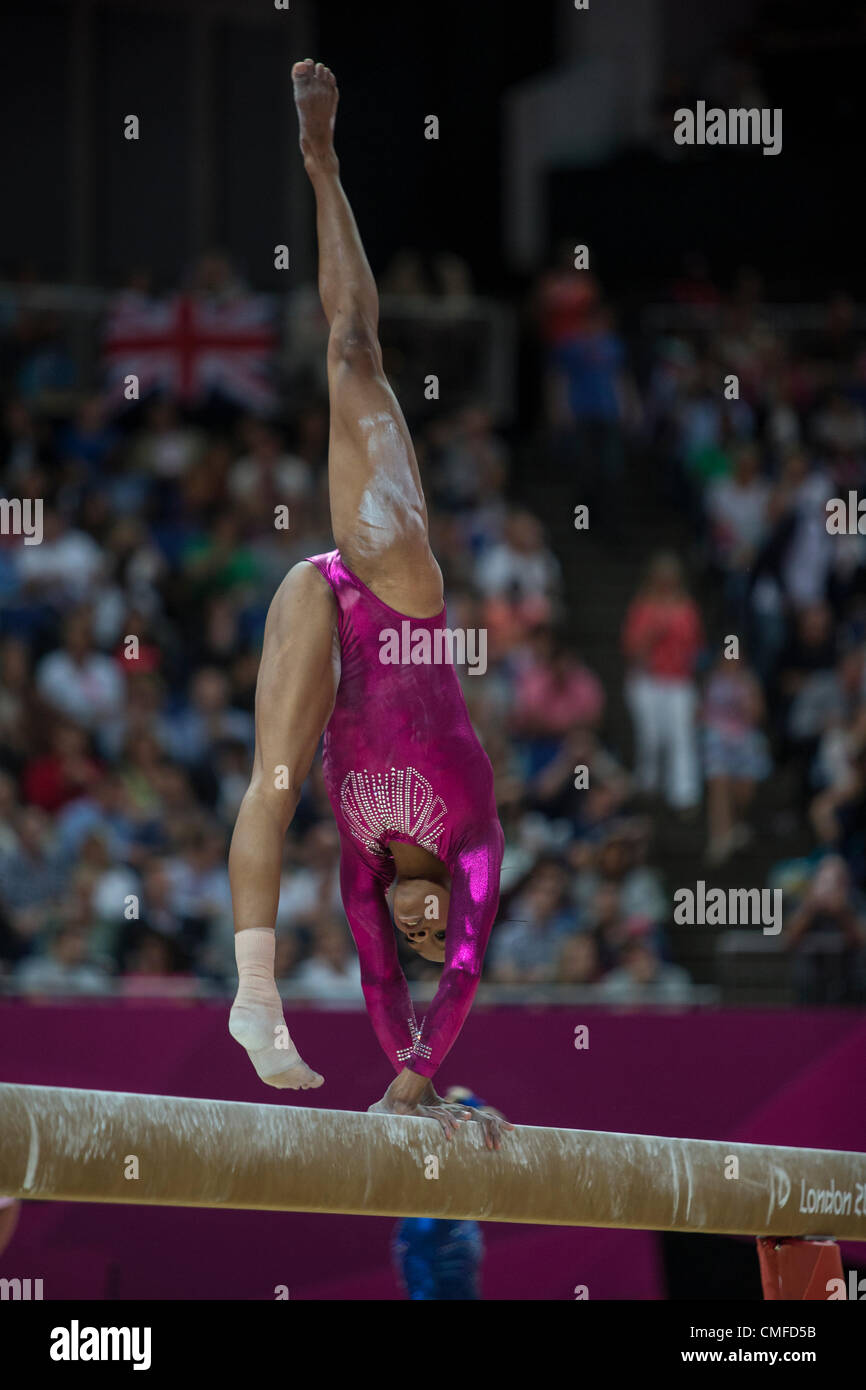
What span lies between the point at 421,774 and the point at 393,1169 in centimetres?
98

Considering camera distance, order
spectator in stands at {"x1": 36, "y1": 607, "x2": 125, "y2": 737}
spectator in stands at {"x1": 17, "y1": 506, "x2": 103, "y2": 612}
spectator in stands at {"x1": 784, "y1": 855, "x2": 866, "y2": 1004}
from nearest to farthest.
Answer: spectator in stands at {"x1": 784, "y1": 855, "x2": 866, "y2": 1004}, spectator in stands at {"x1": 36, "y1": 607, "x2": 125, "y2": 737}, spectator in stands at {"x1": 17, "y1": 506, "x2": 103, "y2": 612}

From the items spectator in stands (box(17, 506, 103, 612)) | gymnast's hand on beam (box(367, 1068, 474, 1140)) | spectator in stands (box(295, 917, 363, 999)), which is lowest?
gymnast's hand on beam (box(367, 1068, 474, 1140))

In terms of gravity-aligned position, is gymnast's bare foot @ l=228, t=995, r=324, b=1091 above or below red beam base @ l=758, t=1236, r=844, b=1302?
above

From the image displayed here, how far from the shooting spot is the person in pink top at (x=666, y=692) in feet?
34.9

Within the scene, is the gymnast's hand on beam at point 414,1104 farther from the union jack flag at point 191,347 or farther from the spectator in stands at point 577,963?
the union jack flag at point 191,347

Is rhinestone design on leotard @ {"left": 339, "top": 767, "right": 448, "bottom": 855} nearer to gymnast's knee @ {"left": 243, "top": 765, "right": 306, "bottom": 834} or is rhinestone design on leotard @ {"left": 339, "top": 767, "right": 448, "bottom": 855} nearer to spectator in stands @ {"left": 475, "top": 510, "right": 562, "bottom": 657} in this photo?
gymnast's knee @ {"left": 243, "top": 765, "right": 306, "bottom": 834}

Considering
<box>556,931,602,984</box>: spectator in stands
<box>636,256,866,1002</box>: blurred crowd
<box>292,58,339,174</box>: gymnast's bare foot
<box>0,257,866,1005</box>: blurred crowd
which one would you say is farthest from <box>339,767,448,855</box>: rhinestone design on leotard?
<box>636,256,866,1002</box>: blurred crowd

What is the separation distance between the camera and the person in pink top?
10.6 m

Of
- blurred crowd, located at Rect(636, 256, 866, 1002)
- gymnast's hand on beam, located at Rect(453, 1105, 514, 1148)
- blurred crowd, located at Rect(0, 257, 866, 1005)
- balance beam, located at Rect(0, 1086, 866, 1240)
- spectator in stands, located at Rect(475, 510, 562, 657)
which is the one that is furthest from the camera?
spectator in stands, located at Rect(475, 510, 562, 657)

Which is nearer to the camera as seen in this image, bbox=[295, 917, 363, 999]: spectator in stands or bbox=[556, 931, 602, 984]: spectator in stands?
bbox=[295, 917, 363, 999]: spectator in stands

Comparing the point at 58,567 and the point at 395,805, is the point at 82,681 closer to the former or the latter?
the point at 58,567

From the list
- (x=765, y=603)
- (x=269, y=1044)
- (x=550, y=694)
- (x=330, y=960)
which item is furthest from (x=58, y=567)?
(x=269, y=1044)

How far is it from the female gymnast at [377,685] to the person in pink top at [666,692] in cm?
558

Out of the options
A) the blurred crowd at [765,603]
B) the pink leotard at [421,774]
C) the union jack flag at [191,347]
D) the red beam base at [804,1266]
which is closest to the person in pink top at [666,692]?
the blurred crowd at [765,603]
